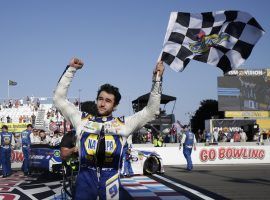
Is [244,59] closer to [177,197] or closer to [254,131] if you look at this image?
[177,197]

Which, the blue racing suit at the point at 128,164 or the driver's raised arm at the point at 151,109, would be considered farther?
the blue racing suit at the point at 128,164

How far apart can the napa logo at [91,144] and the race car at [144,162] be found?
9.34m

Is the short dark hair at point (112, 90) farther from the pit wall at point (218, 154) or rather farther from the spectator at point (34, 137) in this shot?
the pit wall at point (218, 154)

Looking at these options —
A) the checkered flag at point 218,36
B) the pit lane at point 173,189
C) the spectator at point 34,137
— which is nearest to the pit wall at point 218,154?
the spectator at point 34,137

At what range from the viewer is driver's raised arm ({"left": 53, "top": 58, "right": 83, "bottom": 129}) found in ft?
11.8

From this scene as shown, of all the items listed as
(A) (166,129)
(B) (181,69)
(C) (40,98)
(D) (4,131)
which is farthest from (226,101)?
(B) (181,69)

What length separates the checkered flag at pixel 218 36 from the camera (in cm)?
571

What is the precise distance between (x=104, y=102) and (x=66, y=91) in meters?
0.35

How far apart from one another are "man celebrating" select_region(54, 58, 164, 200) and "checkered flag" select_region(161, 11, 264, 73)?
219 cm

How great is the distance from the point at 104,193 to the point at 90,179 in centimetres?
17

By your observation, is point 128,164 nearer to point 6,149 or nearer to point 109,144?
point 6,149

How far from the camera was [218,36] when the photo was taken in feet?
19.5

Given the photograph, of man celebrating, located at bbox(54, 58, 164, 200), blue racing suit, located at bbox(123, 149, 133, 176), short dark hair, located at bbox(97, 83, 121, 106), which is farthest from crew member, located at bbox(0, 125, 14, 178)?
Result: short dark hair, located at bbox(97, 83, 121, 106)

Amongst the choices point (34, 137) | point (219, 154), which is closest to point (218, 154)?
point (219, 154)
